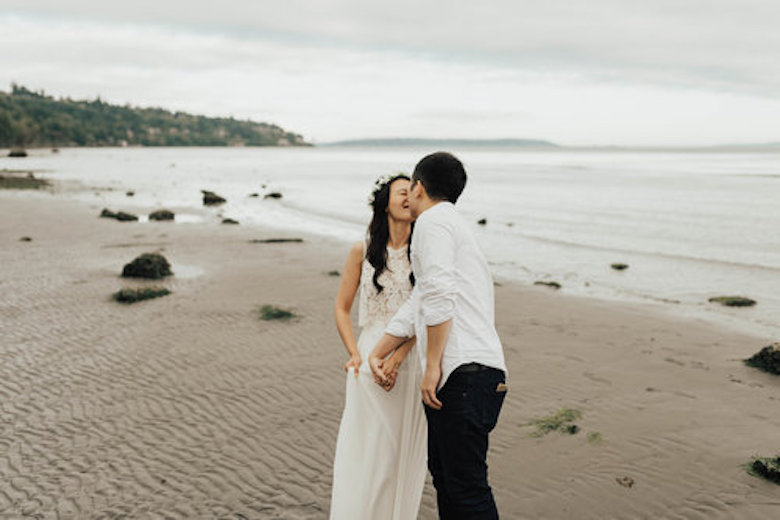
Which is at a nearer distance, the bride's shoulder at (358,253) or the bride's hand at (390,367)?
the bride's hand at (390,367)

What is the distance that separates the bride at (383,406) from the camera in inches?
156

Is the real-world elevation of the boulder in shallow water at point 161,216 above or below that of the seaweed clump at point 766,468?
above

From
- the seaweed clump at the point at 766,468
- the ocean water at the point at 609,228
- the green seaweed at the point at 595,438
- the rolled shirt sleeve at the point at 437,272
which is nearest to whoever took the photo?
the rolled shirt sleeve at the point at 437,272

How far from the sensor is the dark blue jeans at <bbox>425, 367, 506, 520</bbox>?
3270mm

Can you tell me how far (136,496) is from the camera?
5.42m

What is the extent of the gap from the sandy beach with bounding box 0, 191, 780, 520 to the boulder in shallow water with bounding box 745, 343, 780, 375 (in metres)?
0.17

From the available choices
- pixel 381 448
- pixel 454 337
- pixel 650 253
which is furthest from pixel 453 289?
pixel 650 253

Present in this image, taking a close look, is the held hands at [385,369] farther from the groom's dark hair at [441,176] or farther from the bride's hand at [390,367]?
the groom's dark hair at [441,176]

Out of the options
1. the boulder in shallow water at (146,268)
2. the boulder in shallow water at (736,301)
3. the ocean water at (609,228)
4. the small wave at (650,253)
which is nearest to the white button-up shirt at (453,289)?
the ocean water at (609,228)

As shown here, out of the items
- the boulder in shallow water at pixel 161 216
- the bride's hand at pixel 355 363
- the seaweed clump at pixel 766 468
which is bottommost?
the seaweed clump at pixel 766 468

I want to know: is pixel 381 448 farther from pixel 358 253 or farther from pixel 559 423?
pixel 559 423

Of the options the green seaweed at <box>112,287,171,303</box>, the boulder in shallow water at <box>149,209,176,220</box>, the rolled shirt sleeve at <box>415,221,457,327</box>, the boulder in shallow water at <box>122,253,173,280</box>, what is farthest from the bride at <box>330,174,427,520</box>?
the boulder in shallow water at <box>149,209,176,220</box>

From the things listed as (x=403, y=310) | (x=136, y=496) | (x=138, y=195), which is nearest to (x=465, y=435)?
(x=403, y=310)

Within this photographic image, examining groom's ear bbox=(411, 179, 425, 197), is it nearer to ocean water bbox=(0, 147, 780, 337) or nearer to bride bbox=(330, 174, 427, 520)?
bride bbox=(330, 174, 427, 520)
